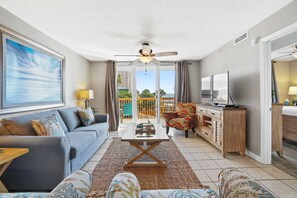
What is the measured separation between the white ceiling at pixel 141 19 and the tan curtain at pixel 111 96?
156 centimetres

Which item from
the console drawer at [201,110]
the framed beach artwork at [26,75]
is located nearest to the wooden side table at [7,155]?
the framed beach artwork at [26,75]

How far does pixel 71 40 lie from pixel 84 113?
1605mm

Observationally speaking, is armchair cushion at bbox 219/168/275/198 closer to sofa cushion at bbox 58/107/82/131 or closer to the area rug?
the area rug

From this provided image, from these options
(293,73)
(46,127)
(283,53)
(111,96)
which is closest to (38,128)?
(46,127)

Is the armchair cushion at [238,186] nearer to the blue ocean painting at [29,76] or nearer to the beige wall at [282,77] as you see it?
the blue ocean painting at [29,76]

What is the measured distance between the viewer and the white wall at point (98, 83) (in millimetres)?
5461

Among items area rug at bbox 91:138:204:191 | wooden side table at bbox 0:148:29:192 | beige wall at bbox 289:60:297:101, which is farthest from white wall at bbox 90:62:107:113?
beige wall at bbox 289:60:297:101

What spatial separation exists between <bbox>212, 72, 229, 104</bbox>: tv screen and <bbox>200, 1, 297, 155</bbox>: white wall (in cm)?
31

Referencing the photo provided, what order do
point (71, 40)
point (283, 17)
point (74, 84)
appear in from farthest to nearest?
point (74, 84), point (71, 40), point (283, 17)

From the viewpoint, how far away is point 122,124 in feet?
19.2

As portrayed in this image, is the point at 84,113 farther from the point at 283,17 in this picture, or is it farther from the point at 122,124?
the point at 283,17

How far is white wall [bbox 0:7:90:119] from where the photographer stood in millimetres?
2318

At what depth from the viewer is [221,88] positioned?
3412 mm

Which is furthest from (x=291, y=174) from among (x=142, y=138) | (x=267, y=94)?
(x=142, y=138)
